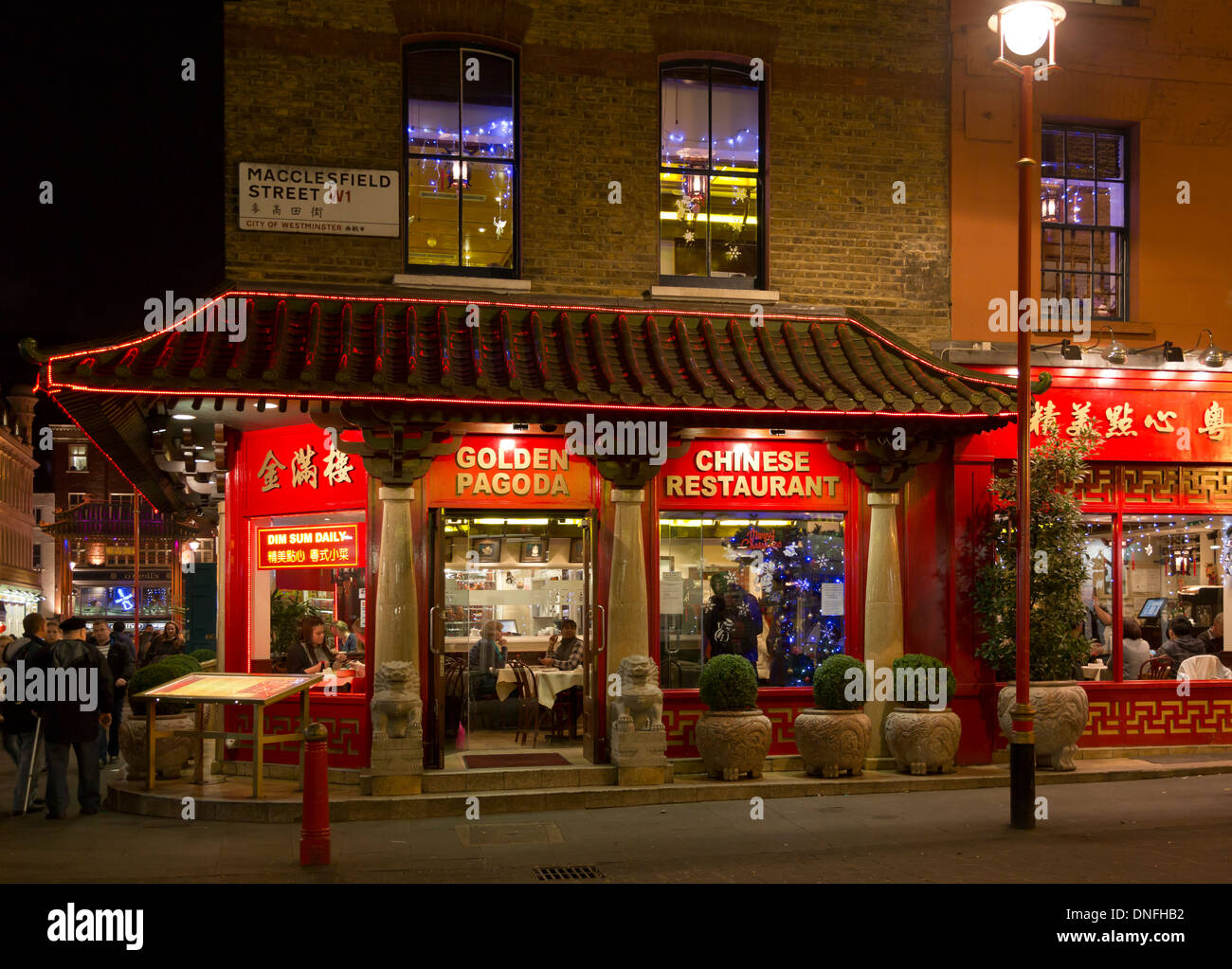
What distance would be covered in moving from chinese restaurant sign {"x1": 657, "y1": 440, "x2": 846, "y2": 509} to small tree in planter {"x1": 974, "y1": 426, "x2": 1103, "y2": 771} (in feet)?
6.40

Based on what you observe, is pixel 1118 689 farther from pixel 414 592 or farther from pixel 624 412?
pixel 414 592

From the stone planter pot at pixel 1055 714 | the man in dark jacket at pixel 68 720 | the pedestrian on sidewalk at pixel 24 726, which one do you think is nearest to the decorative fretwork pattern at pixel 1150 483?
the stone planter pot at pixel 1055 714

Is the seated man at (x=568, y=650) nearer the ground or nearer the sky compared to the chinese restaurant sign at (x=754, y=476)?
nearer the ground

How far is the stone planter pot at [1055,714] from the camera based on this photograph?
13203 mm

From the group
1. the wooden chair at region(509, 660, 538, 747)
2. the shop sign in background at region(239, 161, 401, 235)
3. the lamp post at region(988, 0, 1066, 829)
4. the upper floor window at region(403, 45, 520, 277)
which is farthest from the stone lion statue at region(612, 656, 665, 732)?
the shop sign in background at region(239, 161, 401, 235)

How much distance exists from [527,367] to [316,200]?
3260 mm

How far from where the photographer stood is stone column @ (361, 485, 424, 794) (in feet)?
39.2

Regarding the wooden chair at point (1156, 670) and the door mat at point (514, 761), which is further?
the wooden chair at point (1156, 670)

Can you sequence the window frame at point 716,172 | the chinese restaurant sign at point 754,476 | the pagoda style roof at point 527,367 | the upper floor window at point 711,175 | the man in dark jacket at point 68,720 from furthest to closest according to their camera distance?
the upper floor window at point 711,175 < the window frame at point 716,172 < the chinese restaurant sign at point 754,476 < the man in dark jacket at point 68,720 < the pagoda style roof at point 527,367

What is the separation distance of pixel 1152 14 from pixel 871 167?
4525 millimetres

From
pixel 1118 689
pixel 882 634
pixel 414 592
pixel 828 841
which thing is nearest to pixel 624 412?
pixel 414 592

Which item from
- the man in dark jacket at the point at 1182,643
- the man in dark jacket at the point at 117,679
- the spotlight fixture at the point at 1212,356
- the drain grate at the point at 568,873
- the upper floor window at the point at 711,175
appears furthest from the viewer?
the man in dark jacket at the point at 117,679

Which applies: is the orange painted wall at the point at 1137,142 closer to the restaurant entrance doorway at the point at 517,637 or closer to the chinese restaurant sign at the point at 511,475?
the chinese restaurant sign at the point at 511,475

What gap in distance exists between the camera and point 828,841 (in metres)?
10.3
